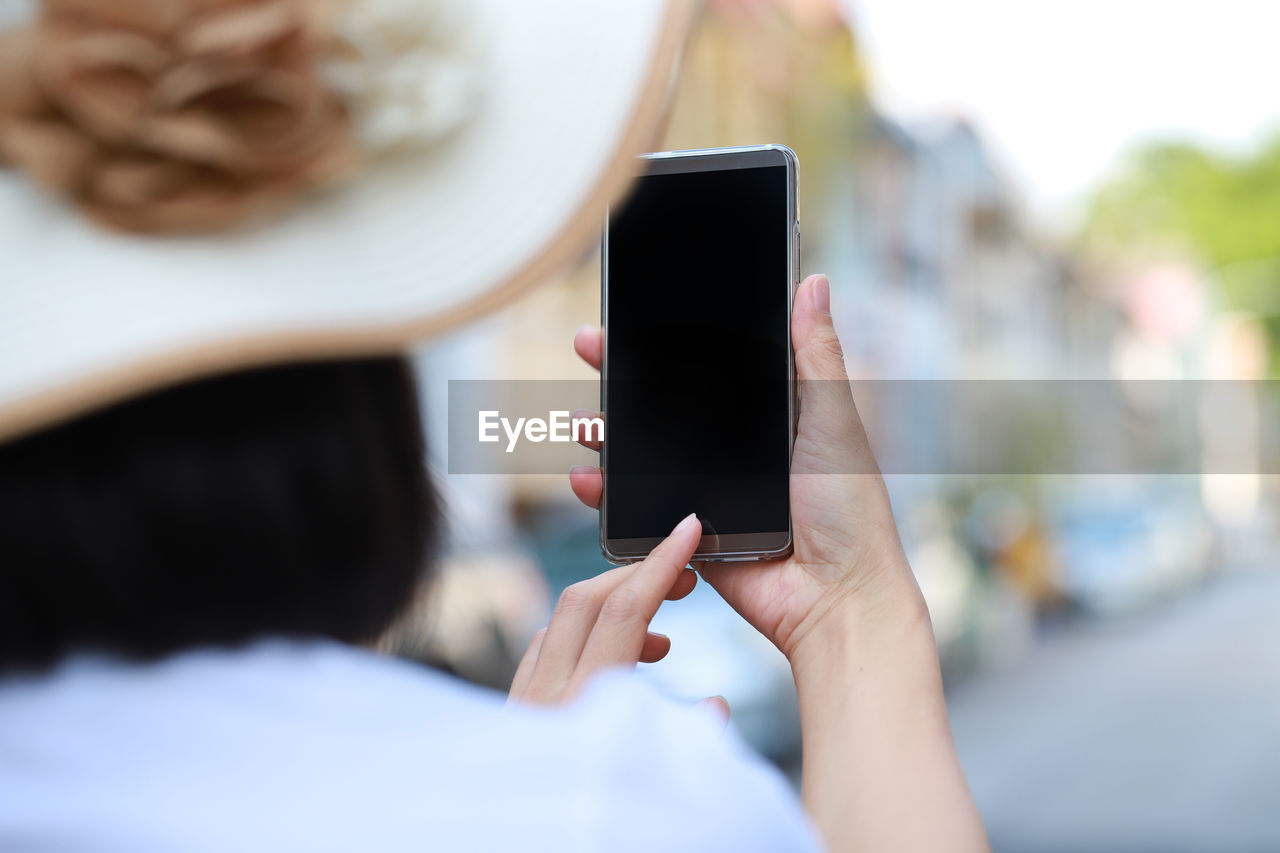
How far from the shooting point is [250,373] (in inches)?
30.6

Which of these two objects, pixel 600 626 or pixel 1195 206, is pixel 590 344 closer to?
pixel 600 626

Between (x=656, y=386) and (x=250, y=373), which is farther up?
(x=250, y=373)

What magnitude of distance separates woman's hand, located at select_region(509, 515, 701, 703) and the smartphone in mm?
259

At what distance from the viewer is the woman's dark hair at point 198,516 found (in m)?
0.75

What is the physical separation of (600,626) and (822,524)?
391 mm

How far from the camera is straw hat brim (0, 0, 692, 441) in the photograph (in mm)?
699

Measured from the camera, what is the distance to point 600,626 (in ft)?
3.70

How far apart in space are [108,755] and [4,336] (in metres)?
0.26

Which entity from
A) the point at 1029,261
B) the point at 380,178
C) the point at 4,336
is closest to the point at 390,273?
the point at 380,178

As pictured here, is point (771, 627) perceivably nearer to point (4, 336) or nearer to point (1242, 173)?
point (4, 336)

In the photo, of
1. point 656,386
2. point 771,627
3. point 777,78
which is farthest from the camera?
point 777,78

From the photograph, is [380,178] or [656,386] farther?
[656,386]

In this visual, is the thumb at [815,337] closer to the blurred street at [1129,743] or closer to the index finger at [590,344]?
the index finger at [590,344]

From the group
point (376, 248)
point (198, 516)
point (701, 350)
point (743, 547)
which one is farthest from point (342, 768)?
point (701, 350)
